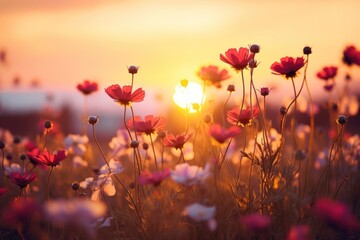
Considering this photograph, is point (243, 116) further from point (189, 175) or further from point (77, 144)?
point (77, 144)

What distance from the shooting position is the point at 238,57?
8.28 feet

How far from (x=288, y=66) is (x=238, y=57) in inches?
9.8

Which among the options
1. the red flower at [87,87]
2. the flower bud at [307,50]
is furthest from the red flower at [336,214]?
the red flower at [87,87]

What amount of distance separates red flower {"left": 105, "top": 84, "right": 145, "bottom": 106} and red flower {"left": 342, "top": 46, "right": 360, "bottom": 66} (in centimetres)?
164

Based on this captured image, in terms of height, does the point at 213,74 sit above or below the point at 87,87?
above

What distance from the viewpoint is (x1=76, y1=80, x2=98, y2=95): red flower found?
356 cm

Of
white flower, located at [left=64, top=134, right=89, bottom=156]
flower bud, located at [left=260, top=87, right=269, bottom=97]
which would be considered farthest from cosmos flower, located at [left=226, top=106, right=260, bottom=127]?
white flower, located at [left=64, top=134, right=89, bottom=156]

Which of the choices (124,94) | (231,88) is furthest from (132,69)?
(231,88)

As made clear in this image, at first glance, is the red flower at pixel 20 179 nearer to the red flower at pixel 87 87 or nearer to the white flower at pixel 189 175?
the white flower at pixel 189 175

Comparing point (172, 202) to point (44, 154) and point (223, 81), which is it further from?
point (223, 81)

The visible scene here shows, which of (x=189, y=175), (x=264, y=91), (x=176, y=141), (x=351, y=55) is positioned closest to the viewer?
(x=189, y=175)

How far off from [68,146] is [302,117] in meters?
5.28

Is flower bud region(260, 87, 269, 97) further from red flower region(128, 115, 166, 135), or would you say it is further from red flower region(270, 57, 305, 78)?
red flower region(128, 115, 166, 135)

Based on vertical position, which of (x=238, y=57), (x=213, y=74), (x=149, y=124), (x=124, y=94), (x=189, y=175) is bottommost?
(x=189, y=175)
